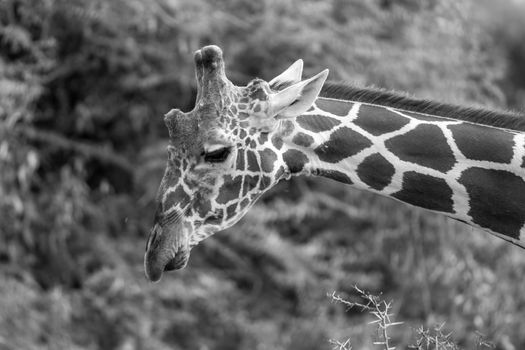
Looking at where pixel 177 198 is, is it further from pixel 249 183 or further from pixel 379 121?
pixel 379 121

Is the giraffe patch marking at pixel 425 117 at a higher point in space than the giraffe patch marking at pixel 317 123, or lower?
higher

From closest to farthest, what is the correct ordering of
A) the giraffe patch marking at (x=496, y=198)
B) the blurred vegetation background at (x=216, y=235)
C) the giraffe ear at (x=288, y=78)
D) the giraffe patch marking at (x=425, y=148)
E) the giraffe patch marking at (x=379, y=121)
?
the giraffe patch marking at (x=496, y=198) < the giraffe patch marking at (x=425, y=148) < the giraffe patch marking at (x=379, y=121) < the giraffe ear at (x=288, y=78) < the blurred vegetation background at (x=216, y=235)

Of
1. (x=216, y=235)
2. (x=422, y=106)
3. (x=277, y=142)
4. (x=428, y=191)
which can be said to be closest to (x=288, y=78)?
(x=277, y=142)

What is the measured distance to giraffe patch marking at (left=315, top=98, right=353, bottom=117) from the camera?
4648mm

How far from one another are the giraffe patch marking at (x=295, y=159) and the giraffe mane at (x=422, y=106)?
407 mm

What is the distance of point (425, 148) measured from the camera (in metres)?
4.50

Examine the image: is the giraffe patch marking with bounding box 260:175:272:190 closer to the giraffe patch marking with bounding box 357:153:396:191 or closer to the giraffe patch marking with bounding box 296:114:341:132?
the giraffe patch marking with bounding box 296:114:341:132

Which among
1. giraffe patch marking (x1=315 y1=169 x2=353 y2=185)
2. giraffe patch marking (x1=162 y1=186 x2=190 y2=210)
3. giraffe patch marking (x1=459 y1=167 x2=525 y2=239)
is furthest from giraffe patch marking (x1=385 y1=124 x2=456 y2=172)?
giraffe patch marking (x1=162 y1=186 x2=190 y2=210)

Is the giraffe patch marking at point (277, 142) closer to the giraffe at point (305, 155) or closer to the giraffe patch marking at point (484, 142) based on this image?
the giraffe at point (305, 155)

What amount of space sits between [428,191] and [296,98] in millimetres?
807

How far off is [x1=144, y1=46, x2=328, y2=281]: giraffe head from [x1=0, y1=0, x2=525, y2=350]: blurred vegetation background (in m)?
3.73

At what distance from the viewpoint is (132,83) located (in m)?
9.16

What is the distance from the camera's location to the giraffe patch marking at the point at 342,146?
456cm

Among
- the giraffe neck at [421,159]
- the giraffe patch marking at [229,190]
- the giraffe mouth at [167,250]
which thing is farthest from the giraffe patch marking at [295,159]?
the giraffe mouth at [167,250]
